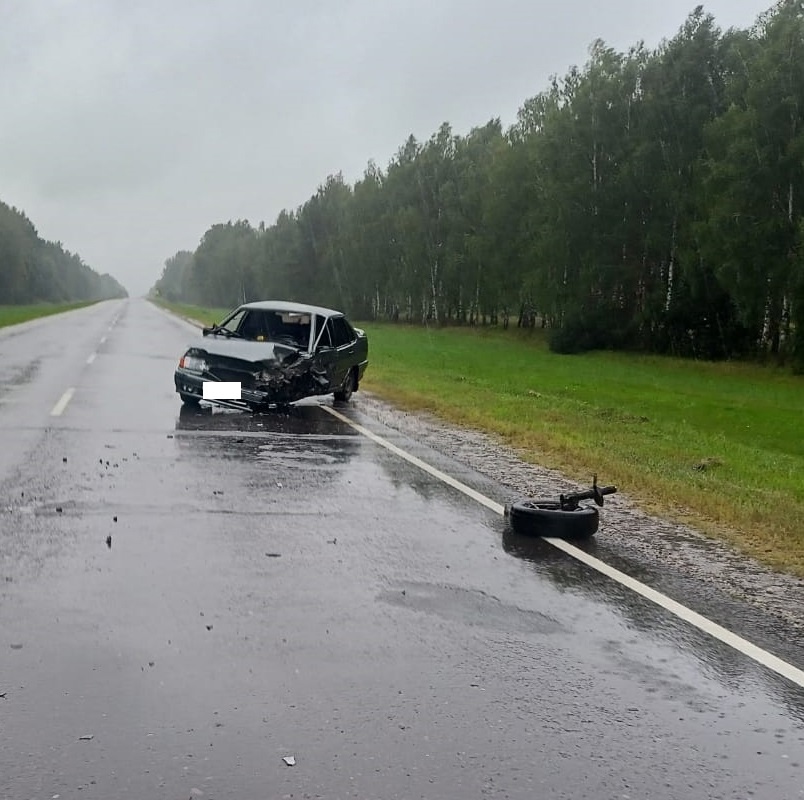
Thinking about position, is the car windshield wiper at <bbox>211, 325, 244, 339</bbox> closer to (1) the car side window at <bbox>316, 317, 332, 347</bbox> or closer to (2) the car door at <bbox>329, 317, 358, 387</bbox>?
(1) the car side window at <bbox>316, 317, 332, 347</bbox>

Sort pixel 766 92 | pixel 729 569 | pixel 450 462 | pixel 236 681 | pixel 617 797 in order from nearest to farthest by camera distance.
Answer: pixel 617 797
pixel 236 681
pixel 729 569
pixel 450 462
pixel 766 92

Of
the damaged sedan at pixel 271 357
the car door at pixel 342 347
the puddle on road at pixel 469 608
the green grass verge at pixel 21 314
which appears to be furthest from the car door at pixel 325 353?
the green grass verge at pixel 21 314

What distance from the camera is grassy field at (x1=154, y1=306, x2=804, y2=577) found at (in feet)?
28.7

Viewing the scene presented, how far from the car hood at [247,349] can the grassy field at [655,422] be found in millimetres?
3169

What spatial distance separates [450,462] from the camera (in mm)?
10758

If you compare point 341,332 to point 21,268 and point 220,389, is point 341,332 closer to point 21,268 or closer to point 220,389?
point 220,389

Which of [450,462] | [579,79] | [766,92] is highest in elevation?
[579,79]

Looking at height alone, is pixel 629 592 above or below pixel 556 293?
below

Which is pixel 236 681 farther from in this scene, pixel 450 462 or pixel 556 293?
pixel 556 293

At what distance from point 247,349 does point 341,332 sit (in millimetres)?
2521

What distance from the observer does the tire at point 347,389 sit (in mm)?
16547

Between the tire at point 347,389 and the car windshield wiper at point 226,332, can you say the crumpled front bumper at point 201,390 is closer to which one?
the car windshield wiper at point 226,332

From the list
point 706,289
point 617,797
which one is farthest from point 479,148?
point 617,797

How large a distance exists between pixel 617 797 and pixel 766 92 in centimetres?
3372
